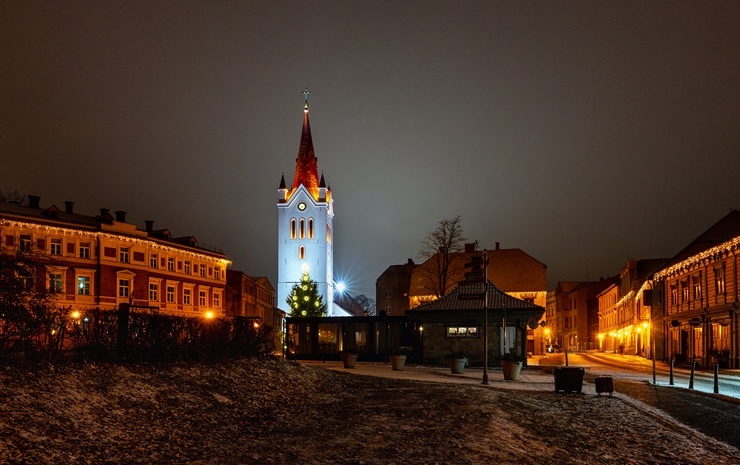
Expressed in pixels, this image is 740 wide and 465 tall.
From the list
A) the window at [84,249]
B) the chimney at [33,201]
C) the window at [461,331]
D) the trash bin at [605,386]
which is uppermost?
the chimney at [33,201]

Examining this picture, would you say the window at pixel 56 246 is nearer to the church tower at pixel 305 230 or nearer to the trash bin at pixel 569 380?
the trash bin at pixel 569 380

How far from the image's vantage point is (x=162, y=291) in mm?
70375

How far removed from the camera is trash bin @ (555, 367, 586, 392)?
21.5m

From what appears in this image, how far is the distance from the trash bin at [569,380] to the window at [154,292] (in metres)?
54.3

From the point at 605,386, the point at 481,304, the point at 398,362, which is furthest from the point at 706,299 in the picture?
the point at 605,386

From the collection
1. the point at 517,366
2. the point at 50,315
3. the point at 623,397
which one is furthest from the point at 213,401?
the point at 517,366

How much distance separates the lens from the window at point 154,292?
68544 millimetres

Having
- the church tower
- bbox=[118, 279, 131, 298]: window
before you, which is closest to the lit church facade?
the church tower

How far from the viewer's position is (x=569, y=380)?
21609 mm

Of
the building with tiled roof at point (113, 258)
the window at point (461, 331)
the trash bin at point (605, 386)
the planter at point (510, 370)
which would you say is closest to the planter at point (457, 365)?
the planter at point (510, 370)

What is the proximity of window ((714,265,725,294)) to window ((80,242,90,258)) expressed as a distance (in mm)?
51416

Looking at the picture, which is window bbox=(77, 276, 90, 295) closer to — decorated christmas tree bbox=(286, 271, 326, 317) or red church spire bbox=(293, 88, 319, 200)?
decorated christmas tree bbox=(286, 271, 326, 317)

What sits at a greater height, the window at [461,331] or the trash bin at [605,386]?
the window at [461,331]

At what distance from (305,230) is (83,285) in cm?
6412
